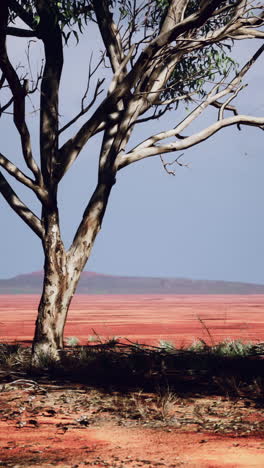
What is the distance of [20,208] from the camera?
10938mm

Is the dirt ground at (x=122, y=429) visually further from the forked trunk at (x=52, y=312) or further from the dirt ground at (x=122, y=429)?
the forked trunk at (x=52, y=312)

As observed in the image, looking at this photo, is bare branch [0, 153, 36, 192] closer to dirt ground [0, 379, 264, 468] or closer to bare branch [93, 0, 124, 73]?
bare branch [93, 0, 124, 73]

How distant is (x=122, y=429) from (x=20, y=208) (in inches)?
206

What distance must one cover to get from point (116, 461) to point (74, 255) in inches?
220

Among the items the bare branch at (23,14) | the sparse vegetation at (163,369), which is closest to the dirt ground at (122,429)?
the sparse vegetation at (163,369)

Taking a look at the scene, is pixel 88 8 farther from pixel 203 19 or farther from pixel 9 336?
pixel 9 336

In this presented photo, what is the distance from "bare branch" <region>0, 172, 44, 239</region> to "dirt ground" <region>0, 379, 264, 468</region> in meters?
2.95

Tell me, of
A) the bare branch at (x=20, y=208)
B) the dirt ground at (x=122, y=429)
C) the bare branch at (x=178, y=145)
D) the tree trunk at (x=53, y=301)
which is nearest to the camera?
the dirt ground at (x=122, y=429)

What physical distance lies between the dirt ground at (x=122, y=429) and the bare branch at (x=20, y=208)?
2948 millimetres

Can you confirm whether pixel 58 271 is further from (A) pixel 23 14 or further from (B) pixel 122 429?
(A) pixel 23 14

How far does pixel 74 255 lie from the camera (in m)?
10.7

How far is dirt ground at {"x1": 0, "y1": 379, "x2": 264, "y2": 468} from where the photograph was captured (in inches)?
216

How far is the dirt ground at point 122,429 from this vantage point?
5477 mm

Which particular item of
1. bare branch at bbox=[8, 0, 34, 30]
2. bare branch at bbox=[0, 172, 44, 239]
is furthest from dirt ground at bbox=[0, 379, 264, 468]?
bare branch at bbox=[8, 0, 34, 30]
